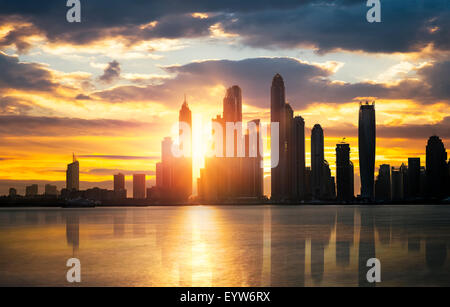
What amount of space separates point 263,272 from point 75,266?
75.3ft

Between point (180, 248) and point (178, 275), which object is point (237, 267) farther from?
point (180, 248)

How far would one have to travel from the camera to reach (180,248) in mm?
79625

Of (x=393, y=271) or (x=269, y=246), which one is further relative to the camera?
(x=269, y=246)

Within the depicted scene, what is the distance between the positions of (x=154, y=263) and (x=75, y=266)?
944 cm

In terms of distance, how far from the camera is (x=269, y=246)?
82.7 meters
